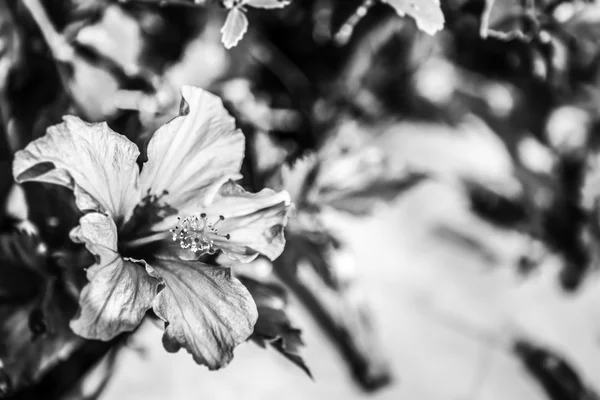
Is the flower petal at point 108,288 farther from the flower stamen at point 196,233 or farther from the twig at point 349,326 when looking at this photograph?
the twig at point 349,326

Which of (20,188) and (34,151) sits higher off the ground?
(34,151)

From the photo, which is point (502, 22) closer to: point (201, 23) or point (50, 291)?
point (201, 23)

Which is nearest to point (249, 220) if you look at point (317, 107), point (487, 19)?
point (487, 19)

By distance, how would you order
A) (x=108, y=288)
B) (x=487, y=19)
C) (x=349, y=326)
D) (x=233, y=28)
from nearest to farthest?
(x=108, y=288) < (x=233, y=28) < (x=487, y=19) < (x=349, y=326)

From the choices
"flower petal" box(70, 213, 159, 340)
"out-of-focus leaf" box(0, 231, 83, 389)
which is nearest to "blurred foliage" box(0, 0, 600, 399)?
"out-of-focus leaf" box(0, 231, 83, 389)

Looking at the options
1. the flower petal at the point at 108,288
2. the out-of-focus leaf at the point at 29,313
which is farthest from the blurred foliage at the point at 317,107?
the flower petal at the point at 108,288

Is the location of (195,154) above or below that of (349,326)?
above

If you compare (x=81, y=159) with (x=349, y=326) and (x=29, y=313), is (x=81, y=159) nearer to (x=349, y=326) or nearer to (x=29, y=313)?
(x=29, y=313)

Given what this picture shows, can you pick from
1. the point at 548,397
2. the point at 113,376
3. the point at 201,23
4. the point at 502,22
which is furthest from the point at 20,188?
the point at 548,397
